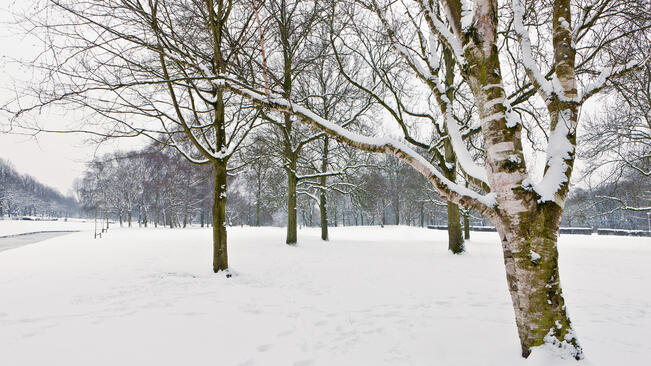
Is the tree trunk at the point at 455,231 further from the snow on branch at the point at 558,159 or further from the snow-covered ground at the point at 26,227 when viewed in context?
the snow-covered ground at the point at 26,227

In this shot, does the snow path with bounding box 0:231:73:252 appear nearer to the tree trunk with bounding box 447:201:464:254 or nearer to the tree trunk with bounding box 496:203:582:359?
the tree trunk with bounding box 496:203:582:359

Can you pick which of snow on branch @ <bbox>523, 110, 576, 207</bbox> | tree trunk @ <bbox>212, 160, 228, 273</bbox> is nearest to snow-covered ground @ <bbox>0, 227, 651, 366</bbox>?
tree trunk @ <bbox>212, 160, 228, 273</bbox>

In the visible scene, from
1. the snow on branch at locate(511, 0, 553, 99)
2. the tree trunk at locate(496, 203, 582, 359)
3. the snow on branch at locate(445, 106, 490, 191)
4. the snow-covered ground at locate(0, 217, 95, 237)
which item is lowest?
the snow-covered ground at locate(0, 217, 95, 237)

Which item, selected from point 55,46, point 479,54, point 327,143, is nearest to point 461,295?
point 479,54

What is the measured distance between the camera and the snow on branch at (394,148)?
2523mm

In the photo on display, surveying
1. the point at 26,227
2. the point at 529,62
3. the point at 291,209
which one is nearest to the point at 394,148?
the point at 529,62

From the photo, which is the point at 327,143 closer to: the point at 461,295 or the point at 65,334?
the point at 461,295

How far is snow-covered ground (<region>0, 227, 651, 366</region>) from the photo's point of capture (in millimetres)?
2707

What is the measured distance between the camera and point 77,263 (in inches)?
307

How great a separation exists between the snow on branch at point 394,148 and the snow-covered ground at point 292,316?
130 cm

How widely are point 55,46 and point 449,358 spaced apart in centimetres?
629

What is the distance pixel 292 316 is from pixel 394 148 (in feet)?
8.73

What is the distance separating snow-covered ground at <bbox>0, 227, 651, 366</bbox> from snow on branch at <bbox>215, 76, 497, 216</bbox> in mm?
1299

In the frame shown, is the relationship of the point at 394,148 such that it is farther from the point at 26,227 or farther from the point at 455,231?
the point at 26,227
